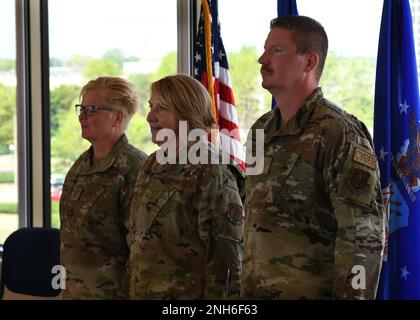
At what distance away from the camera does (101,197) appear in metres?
2.53

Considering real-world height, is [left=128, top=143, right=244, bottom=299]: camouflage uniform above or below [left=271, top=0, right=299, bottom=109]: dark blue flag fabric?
below

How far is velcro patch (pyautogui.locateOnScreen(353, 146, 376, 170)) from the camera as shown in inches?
69.2

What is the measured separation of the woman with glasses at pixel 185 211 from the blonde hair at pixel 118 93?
0.40 metres

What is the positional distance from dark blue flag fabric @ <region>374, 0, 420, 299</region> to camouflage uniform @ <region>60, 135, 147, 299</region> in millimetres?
976

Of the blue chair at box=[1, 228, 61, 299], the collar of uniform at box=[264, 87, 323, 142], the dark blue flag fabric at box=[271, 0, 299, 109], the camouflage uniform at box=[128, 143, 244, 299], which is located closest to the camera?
the collar of uniform at box=[264, 87, 323, 142]

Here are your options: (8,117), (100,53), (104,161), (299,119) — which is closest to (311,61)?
(299,119)

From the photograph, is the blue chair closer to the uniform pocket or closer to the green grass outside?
the green grass outside

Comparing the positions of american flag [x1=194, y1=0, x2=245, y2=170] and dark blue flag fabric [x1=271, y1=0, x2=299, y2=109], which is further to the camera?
american flag [x1=194, y1=0, x2=245, y2=170]

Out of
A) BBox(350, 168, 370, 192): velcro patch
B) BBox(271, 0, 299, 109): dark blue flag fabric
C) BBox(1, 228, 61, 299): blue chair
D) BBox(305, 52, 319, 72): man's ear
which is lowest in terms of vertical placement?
BBox(1, 228, 61, 299): blue chair

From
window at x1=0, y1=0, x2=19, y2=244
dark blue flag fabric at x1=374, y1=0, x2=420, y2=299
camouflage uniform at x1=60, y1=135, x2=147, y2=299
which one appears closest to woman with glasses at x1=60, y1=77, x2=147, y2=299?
camouflage uniform at x1=60, y1=135, x2=147, y2=299

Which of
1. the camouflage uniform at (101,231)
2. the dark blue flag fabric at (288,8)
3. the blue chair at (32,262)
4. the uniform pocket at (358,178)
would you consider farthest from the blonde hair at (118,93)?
the blue chair at (32,262)

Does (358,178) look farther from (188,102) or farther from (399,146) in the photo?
(399,146)

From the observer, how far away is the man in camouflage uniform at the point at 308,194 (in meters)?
1.73

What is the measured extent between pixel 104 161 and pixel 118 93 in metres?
0.27
